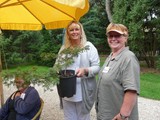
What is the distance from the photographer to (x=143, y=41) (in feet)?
40.7

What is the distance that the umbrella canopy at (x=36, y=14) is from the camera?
4.31 m

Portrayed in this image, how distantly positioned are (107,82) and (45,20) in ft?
8.00

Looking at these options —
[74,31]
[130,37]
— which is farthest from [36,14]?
[130,37]

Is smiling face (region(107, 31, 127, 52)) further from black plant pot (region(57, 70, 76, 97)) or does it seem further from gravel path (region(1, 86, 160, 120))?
gravel path (region(1, 86, 160, 120))

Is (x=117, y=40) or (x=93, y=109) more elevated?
(x=117, y=40)

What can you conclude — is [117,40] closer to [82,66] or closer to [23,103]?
[82,66]

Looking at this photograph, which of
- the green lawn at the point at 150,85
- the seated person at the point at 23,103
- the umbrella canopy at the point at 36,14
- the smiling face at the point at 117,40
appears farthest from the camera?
the green lawn at the point at 150,85

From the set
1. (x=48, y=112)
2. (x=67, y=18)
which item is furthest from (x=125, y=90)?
(x=48, y=112)

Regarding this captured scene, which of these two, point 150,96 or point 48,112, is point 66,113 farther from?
point 150,96

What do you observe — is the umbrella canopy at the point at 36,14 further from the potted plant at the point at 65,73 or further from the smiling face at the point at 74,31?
the potted plant at the point at 65,73

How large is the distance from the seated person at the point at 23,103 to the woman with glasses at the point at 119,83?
80 centimetres

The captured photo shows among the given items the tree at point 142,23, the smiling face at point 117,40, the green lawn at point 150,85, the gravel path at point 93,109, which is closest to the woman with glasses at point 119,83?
the smiling face at point 117,40

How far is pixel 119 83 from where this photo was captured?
2.60 m

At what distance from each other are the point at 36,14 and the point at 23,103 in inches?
75.8
